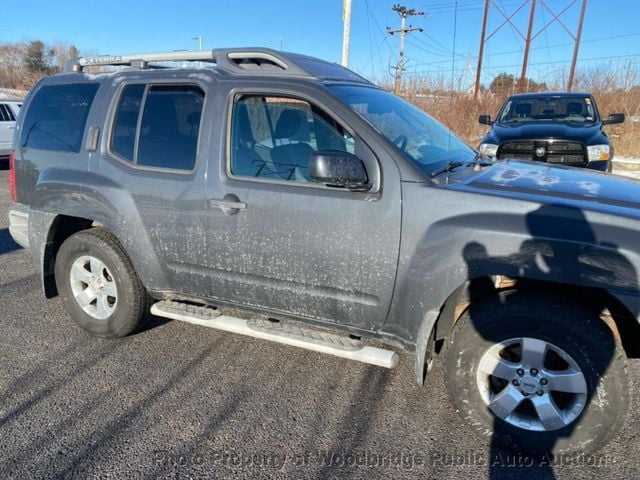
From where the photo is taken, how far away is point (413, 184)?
2.55 metres

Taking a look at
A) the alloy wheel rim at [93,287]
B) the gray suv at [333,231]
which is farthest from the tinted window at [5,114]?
the alloy wheel rim at [93,287]

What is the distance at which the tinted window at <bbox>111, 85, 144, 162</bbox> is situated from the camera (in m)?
3.35

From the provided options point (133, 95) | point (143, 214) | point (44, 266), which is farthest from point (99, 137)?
point (44, 266)

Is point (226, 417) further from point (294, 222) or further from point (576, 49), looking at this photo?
point (576, 49)

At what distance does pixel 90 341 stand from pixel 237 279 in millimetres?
1451

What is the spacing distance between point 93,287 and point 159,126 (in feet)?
4.45

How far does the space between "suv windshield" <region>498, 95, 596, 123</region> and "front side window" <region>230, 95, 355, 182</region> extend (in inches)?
243

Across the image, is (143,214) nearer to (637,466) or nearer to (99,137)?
(99,137)

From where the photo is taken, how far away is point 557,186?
2.61 meters

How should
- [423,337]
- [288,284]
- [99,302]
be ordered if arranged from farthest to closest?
[99,302] → [288,284] → [423,337]

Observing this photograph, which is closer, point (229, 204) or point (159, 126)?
point (229, 204)

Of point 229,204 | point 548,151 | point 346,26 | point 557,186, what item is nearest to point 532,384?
point 557,186

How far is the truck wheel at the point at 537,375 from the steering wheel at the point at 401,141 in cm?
99

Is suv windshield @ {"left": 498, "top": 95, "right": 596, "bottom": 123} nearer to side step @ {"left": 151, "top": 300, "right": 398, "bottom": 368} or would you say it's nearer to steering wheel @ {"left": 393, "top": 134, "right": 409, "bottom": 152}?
steering wheel @ {"left": 393, "top": 134, "right": 409, "bottom": 152}
